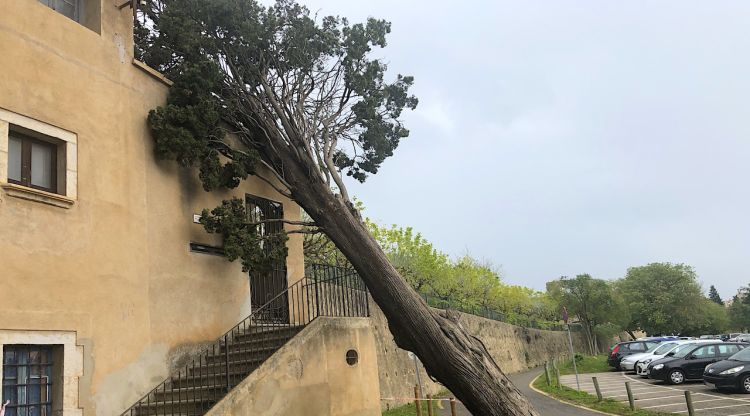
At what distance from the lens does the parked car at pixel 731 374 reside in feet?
50.4

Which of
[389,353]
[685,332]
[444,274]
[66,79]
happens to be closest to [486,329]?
[444,274]

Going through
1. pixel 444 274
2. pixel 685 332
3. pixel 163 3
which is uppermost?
pixel 163 3

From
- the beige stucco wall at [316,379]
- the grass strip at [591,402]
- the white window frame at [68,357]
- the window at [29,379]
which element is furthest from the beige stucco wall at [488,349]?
the window at [29,379]

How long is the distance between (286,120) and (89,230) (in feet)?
15.7

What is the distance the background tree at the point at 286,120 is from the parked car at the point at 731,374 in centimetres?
1008

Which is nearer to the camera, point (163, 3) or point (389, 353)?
point (163, 3)

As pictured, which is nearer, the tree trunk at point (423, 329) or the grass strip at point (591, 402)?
the tree trunk at point (423, 329)

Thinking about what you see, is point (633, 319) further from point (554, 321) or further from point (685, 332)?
point (554, 321)

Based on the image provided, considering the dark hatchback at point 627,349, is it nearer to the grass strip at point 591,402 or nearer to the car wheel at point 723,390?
the grass strip at point 591,402

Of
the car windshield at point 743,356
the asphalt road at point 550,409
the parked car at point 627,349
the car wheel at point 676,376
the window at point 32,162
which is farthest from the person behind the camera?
the parked car at point 627,349

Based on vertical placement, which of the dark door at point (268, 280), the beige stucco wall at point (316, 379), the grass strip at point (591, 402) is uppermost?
the dark door at point (268, 280)

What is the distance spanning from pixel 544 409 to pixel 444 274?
14892mm

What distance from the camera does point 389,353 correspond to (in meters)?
16.9

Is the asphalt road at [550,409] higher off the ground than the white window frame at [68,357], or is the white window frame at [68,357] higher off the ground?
the white window frame at [68,357]
